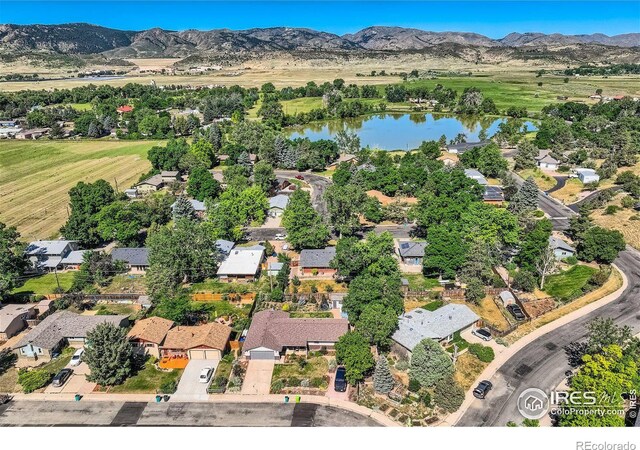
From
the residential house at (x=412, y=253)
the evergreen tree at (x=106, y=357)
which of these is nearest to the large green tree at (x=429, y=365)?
the residential house at (x=412, y=253)

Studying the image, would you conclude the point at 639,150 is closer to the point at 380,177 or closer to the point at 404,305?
the point at 380,177

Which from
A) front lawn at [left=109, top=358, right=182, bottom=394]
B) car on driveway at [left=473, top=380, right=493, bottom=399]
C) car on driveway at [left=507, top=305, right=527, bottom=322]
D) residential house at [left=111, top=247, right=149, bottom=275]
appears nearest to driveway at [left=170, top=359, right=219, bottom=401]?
front lawn at [left=109, top=358, right=182, bottom=394]

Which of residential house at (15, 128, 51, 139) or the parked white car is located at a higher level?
residential house at (15, 128, 51, 139)

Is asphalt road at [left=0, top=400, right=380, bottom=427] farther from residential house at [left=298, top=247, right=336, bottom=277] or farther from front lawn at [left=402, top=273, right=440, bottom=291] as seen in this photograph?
residential house at [left=298, top=247, right=336, bottom=277]

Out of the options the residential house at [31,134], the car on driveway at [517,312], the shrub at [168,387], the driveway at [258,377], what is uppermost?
the residential house at [31,134]

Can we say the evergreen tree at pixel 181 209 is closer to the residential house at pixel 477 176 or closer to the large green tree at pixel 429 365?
the large green tree at pixel 429 365

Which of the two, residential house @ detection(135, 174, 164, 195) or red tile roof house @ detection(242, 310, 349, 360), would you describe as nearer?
red tile roof house @ detection(242, 310, 349, 360)

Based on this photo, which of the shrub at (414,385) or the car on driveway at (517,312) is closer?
the shrub at (414,385)
